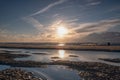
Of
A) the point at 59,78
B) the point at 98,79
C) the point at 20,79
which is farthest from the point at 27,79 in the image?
the point at 98,79

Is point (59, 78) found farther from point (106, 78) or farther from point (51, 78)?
point (106, 78)

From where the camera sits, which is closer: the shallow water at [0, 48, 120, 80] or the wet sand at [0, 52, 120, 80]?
the wet sand at [0, 52, 120, 80]

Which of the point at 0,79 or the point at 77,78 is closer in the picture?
the point at 0,79

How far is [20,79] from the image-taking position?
70.6 feet

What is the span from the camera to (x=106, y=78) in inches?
878

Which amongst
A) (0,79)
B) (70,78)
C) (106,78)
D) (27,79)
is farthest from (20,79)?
(106,78)

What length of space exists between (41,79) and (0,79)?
4.60 m

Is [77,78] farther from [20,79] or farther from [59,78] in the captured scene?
[20,79]

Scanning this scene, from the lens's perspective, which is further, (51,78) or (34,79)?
Result: (51,78)

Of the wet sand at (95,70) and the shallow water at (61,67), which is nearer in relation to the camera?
the wet sand at (95,70)

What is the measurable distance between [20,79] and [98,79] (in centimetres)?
886

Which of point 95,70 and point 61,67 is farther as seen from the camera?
point 61,67

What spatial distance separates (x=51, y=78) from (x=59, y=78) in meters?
0.98

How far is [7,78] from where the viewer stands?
854 inches
